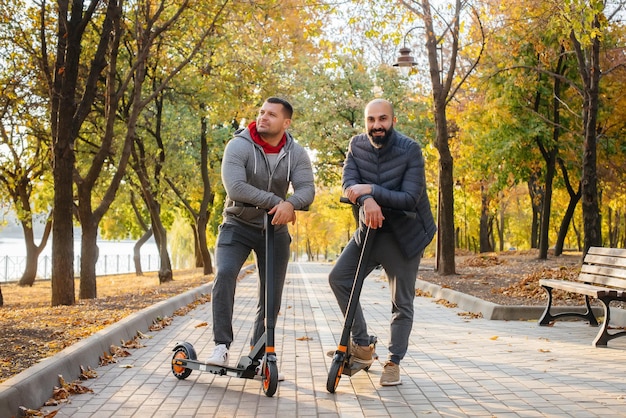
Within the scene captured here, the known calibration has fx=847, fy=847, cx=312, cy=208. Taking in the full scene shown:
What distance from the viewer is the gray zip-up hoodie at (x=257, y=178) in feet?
20.0

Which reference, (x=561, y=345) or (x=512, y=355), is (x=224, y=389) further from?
(x=561, y=345)

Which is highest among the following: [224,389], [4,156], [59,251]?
[4,156]

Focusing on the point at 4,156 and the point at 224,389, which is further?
the point at 4,156

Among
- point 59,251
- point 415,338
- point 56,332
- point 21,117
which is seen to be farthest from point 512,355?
point 21,117

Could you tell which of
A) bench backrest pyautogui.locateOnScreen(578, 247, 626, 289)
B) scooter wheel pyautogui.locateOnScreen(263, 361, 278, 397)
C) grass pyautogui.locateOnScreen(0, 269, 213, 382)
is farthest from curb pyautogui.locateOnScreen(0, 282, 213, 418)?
bench backrest pyautogui.locateOnScreen(578, 247, 626, 289)

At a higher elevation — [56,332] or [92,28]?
[92,28]

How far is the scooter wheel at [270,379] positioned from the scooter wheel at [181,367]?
0.91m

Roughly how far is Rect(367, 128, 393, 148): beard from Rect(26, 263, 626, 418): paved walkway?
1813 millimetres

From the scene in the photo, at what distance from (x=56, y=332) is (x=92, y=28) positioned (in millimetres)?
12678

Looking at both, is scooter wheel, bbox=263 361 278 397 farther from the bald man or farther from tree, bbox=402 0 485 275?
tree, bbox=402 0 485 275

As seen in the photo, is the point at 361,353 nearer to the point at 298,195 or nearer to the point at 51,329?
the point at 298,195

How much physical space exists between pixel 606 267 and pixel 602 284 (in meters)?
0.21

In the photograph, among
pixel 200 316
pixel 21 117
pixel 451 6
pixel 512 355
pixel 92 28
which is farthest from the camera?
pixel 21 117

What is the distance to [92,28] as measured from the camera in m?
20.0
